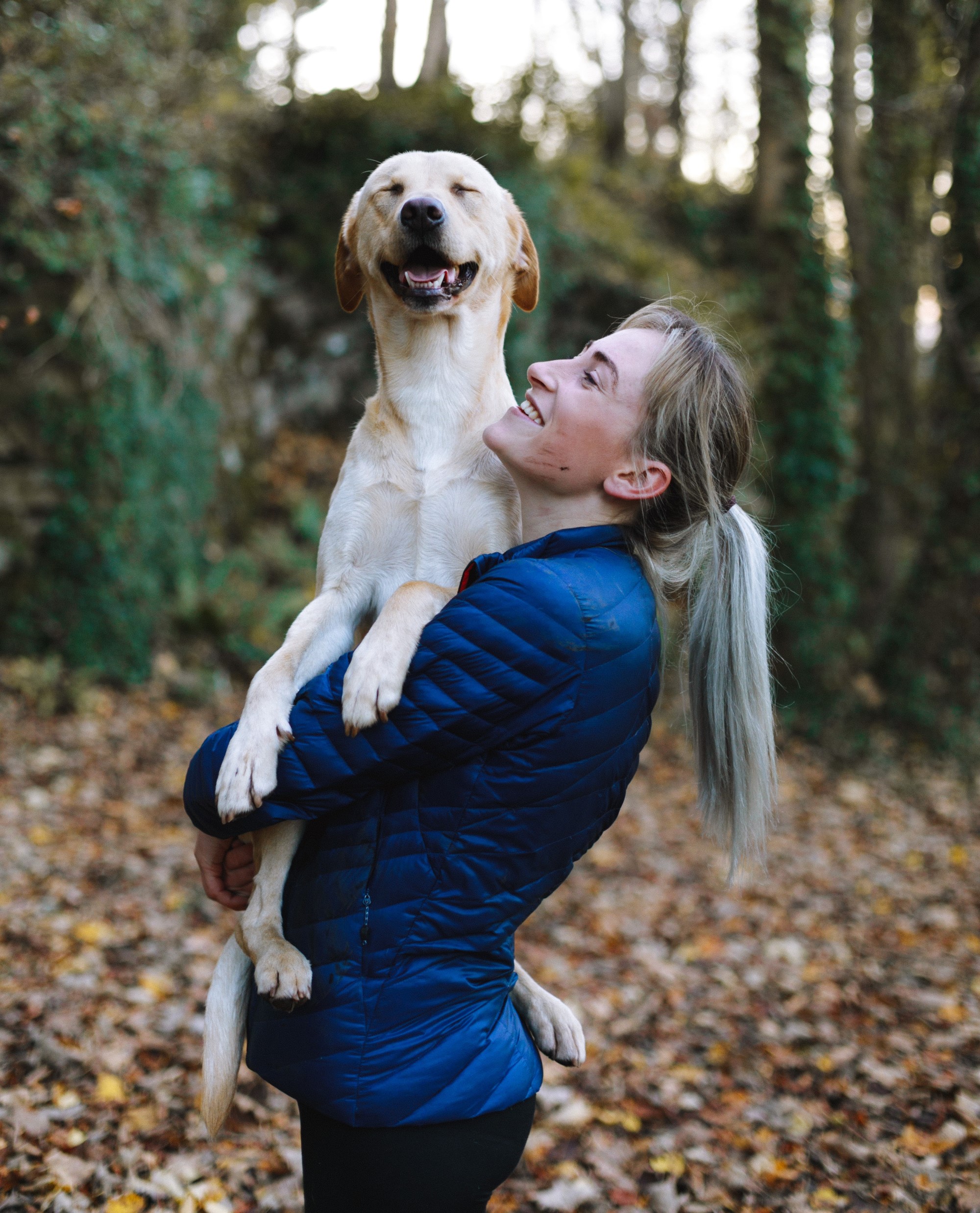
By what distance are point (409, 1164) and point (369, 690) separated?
697 millimetres

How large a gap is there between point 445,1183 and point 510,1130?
0.42 ft

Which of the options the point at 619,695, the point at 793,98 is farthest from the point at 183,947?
the point at 793,98

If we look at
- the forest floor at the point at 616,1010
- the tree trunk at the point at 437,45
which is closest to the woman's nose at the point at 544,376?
the forest floor at the point at 616,1010

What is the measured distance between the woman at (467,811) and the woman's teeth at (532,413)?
43mm

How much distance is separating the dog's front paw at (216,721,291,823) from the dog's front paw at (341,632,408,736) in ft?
0.52

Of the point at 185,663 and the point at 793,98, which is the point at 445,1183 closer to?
the point at 185,663

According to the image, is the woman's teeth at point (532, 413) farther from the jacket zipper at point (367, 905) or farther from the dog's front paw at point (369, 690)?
the jacket zipper at point (367, 905)

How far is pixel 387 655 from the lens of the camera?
1.64 metres

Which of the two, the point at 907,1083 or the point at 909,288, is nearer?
the point at 907,1083

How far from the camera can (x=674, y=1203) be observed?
3180 millimetres

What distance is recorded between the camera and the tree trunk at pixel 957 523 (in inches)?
310

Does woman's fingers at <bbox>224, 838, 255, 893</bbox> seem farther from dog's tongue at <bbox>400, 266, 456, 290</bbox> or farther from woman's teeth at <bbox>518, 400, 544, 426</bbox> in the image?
dog's tongue at <bbox>400, 266, 456, 290</bbox>

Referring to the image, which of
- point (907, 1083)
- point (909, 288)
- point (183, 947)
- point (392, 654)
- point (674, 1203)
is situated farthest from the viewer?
point (909, 288)

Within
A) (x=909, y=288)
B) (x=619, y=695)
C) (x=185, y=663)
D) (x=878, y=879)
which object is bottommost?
(x=878, y=879)
